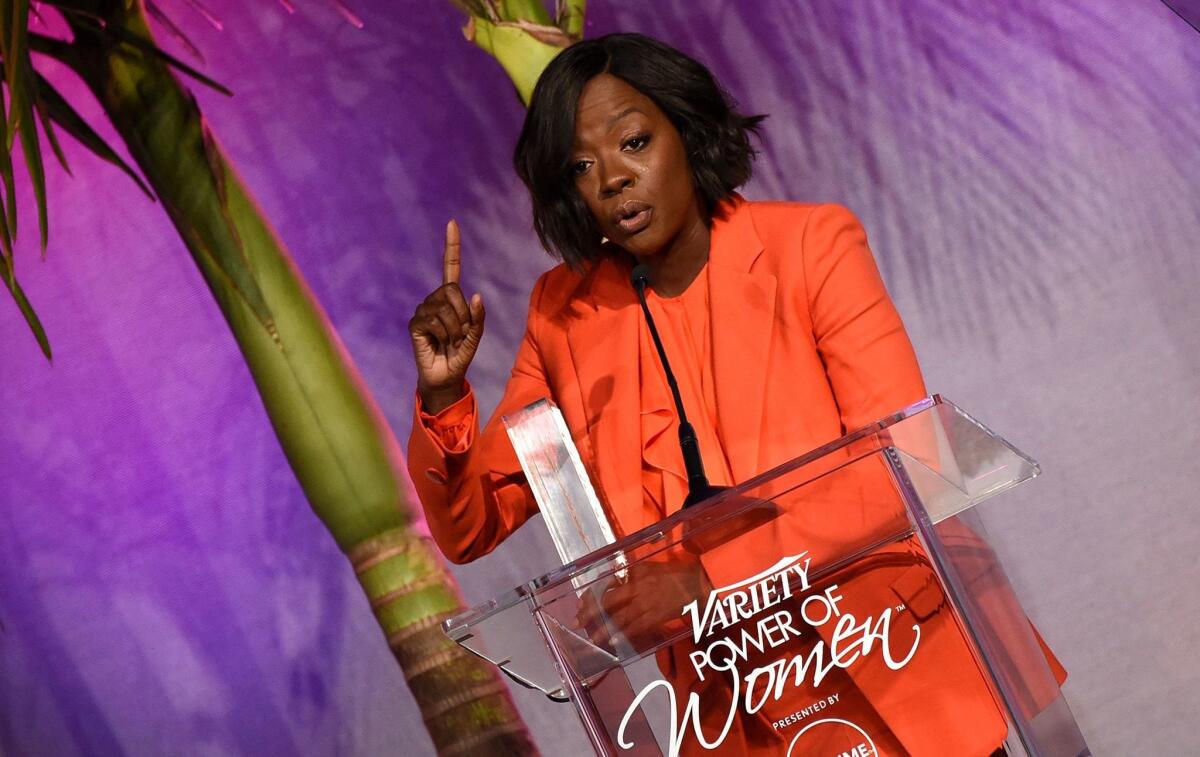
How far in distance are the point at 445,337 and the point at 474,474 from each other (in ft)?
0.64

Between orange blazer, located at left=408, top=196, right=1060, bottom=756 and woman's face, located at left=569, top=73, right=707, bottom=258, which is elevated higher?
woman's face, located at left=569, top=73, right=707, bottom=258

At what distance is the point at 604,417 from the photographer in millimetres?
1650

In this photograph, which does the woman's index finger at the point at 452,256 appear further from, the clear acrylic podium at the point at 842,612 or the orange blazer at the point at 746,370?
the clear acrylic podium at the point at 842,612

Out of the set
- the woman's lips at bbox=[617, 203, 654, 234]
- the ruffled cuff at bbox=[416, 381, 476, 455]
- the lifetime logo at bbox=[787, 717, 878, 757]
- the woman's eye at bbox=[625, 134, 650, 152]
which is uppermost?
the woman's eye at bbox=[625, 134, 650, 152]

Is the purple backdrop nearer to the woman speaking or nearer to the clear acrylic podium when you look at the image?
the woman speaking

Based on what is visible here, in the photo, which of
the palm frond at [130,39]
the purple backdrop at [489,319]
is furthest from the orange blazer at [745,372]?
the palm frond at [130,39]

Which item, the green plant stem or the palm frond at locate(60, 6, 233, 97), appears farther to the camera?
the palm frond at locate(60, 6, 233, 97)

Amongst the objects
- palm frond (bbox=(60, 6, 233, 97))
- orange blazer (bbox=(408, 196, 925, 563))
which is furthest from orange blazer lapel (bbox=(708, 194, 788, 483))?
palm frond (bbox=(60, 6, 233, 97))

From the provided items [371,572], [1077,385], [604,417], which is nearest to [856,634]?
[604,417]

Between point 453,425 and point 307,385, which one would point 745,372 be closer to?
point 453,425

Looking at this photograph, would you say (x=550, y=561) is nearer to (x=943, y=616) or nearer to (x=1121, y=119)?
(x=1121, y=119)

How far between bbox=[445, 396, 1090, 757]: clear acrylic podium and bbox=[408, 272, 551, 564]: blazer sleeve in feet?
1.60

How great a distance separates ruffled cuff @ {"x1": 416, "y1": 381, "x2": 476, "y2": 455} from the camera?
160 cm

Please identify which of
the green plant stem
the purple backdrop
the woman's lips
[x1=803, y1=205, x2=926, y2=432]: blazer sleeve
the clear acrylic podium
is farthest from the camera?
the green plant stem
